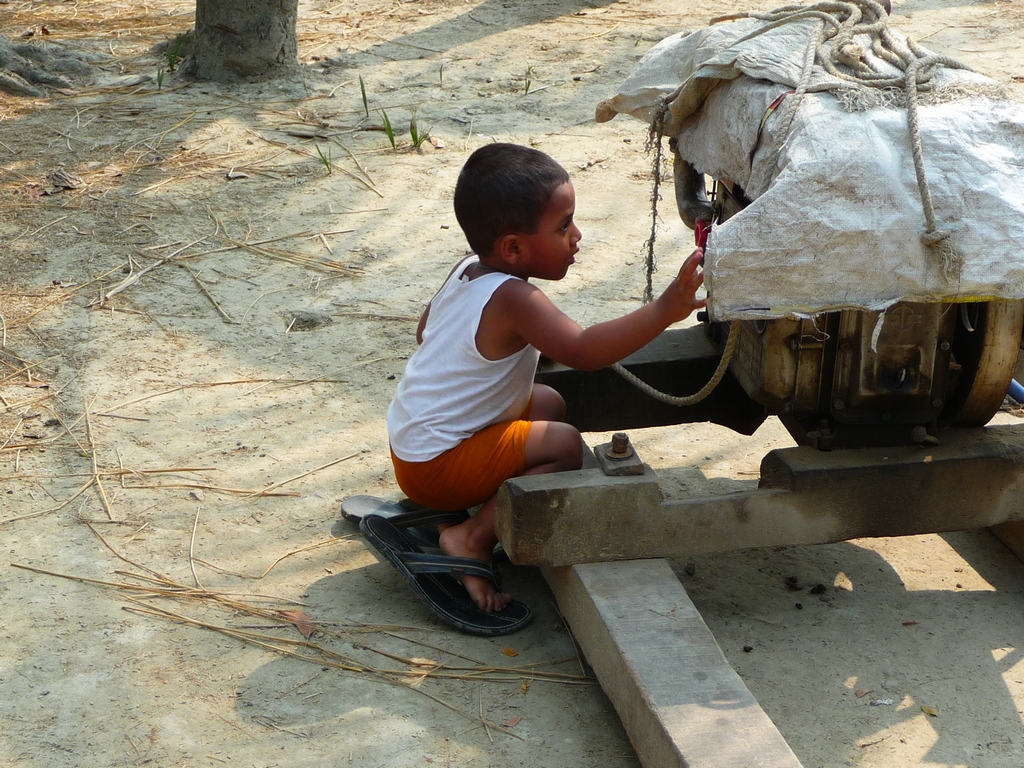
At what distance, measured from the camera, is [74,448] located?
10.6ft

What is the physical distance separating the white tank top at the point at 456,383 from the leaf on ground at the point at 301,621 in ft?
1.34

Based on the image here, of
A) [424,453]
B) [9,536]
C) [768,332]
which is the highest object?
[768,332]

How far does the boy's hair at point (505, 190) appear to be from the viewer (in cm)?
242

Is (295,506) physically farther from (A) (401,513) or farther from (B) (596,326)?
(B) (596,326)

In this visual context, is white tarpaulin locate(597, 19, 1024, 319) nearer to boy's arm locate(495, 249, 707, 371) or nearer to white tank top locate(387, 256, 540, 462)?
boy's arm locate(495, 249, 707, 371)

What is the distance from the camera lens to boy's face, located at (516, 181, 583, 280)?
Result: 96.7 inches

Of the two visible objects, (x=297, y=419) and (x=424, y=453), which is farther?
(x=297, y=419)

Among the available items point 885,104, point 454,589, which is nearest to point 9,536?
point 454,589

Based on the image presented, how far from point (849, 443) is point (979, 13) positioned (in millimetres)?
5928

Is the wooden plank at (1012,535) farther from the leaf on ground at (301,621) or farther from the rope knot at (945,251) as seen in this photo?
the leaf on ground at (301,621)

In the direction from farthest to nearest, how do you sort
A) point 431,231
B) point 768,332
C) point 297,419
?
point 431,231
point 297,419
point 768,332

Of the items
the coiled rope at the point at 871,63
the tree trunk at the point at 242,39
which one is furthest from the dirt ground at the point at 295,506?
the coiled rope at the point at 871,63

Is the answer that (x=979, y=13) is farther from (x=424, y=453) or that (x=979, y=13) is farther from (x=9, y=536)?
(x=9, y=536)

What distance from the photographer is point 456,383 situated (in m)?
2.57
